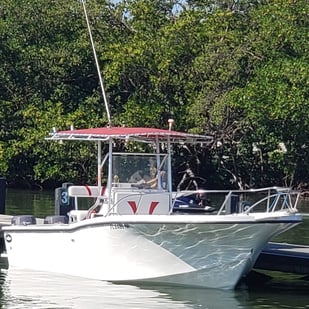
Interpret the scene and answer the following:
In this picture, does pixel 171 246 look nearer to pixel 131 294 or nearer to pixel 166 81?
pixel 131 294

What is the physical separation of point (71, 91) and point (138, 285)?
28004 millimetres

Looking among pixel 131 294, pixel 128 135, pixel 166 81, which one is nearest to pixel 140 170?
pixel 128 135

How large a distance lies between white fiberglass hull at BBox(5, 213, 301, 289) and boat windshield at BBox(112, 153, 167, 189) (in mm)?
1102

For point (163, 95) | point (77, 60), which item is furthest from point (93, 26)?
point (163, 95)

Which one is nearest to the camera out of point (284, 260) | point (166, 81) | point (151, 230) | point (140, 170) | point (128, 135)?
point (151, 230)

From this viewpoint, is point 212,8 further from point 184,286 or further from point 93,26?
point 184,286

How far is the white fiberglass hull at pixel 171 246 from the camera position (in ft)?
54.2

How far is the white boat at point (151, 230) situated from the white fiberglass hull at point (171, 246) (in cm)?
2

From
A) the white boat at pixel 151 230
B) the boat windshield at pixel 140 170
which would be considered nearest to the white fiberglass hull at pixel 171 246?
the white boat at pixel 151 230

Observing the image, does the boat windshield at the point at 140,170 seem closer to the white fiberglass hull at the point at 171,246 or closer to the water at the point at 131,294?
the white fiberglass hull at the point at 171,246

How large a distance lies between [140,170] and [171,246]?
1.73m

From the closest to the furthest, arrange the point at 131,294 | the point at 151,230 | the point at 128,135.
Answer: the point at 131,294 < the point at 151,230 < the point at 128,135

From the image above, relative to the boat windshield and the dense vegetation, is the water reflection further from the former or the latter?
the dense vegetation

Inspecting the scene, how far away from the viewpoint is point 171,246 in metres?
16.8
